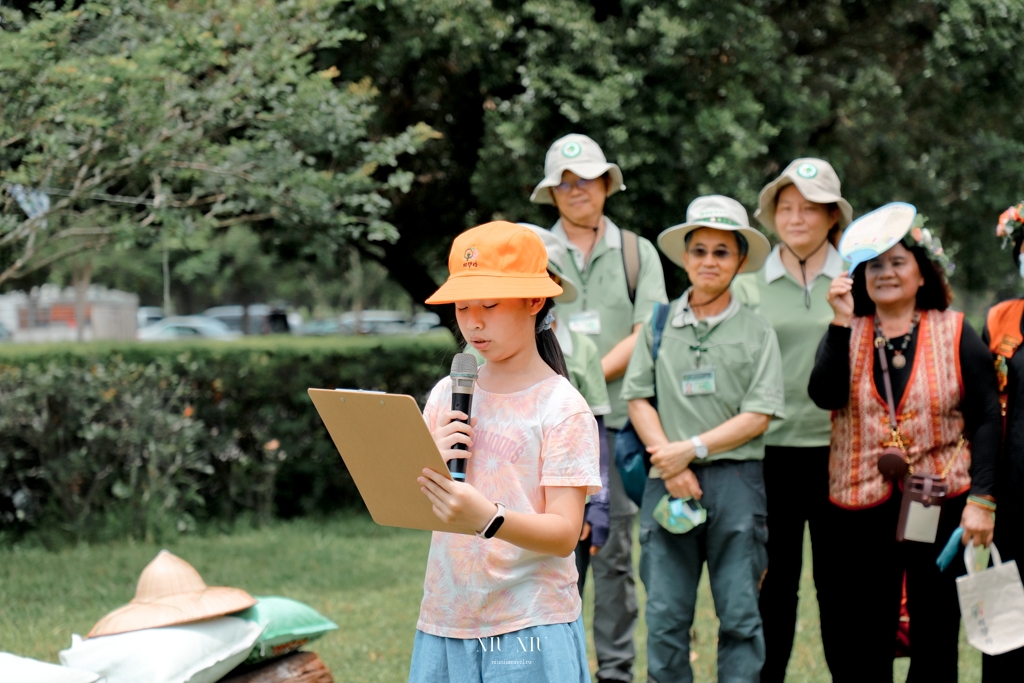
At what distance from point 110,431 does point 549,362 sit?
565 centimetres

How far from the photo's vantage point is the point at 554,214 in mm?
8172

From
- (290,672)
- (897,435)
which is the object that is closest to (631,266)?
(897,435)

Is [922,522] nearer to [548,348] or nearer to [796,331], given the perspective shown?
[796,331]

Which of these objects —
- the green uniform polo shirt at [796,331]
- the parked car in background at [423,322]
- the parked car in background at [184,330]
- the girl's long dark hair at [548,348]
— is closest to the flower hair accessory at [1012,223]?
the green uniform polo shirt at [796,331]

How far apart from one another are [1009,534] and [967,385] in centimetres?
54

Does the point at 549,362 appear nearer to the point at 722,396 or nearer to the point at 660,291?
the point at 722,396

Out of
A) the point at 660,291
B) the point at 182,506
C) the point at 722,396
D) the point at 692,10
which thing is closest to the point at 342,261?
the point at 182,506

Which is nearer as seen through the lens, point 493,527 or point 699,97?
point 493,527

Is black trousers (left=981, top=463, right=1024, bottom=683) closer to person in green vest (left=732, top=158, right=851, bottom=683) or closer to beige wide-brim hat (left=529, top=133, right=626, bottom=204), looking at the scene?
person in green vest (left=732, top=158, right=851, bottom=683)

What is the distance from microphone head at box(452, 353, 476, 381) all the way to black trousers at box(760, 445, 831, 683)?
228cm

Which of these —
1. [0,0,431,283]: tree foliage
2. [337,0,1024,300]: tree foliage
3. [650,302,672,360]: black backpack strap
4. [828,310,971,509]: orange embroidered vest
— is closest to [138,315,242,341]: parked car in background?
[337,0,1024,300]: tree foliage

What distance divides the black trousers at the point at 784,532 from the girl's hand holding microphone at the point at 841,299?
0.64 m

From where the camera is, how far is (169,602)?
3.82m

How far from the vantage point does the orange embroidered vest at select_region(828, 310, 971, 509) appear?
3787mm
